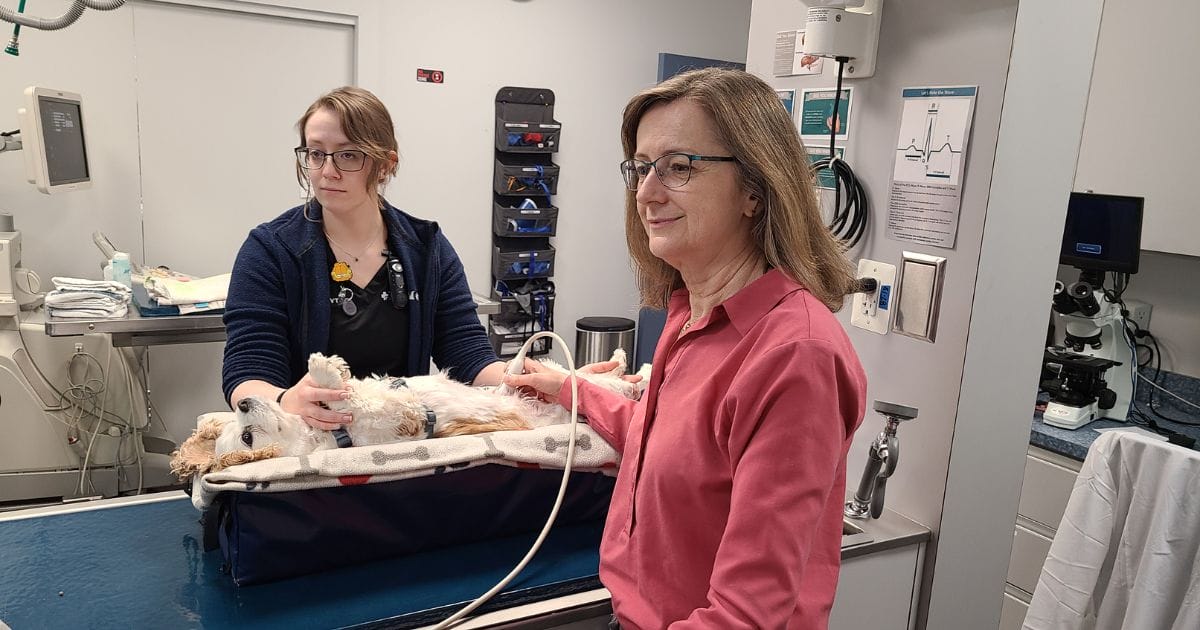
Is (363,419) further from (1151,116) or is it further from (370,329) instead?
(1151,116)

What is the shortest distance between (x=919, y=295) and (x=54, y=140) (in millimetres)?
3207

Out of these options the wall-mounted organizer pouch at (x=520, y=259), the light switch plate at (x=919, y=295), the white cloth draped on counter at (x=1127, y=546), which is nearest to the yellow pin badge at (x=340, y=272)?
the light switch plate at (x=919, y=295)

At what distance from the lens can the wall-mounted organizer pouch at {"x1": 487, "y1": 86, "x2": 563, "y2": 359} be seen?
4.61 metres

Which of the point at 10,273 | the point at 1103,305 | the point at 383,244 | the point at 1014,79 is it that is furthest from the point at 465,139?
the point at 1014,79

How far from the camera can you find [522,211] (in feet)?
15.3

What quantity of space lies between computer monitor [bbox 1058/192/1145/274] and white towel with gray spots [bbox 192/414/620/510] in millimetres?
2045

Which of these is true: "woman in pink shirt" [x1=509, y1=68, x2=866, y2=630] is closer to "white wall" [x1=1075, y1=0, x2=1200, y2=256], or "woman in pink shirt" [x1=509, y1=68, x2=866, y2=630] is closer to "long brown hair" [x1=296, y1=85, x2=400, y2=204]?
"long brown hair" [x1=296, y1=85, x2=400, y2=204]

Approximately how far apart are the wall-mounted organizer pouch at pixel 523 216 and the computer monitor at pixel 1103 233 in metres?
2.76

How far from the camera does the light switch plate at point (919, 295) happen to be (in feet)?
5.27

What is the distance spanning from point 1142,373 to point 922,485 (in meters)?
1.84

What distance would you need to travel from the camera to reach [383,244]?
178 cm

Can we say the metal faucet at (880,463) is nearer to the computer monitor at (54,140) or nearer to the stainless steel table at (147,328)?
the stainless steel table at (147,328)

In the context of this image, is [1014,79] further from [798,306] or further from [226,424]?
[226,424]

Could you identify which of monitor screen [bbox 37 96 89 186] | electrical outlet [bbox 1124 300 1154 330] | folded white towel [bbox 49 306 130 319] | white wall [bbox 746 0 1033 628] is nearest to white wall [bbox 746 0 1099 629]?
white wall [bbox 746 0 1033 628]
